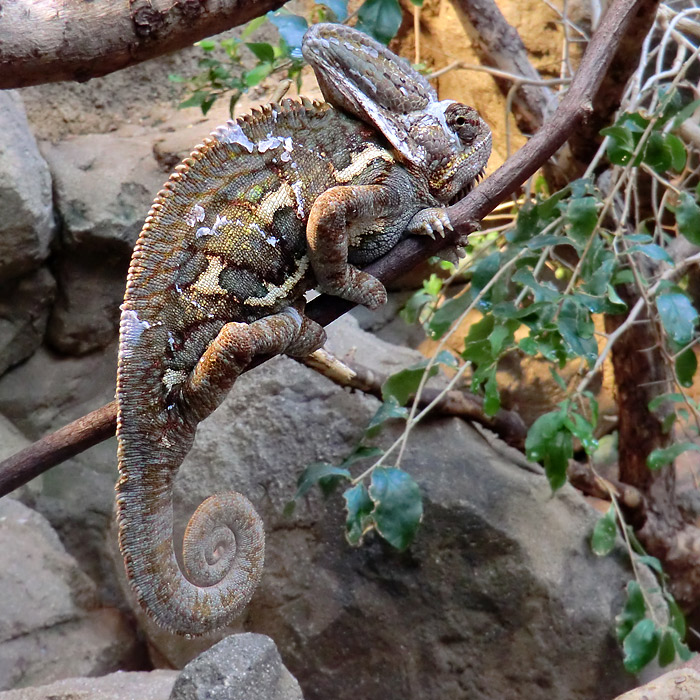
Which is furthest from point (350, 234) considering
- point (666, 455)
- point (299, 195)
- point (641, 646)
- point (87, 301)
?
point (87, 301)

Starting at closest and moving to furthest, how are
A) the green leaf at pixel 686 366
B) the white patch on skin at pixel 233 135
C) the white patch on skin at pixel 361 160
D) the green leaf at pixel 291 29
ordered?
the white patch on skin at pixel 233 135, the white patch on skin at pixel 361 160, the green leaf at pixel 291 29, the green leaf at pixel 686 366

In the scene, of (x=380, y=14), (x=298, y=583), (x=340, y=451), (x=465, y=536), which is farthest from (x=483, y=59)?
(x=298, y=583)

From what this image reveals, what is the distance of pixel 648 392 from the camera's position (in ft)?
9.25

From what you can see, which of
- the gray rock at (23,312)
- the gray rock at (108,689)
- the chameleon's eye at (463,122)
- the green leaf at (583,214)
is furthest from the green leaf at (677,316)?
the gray rock at (23,312)

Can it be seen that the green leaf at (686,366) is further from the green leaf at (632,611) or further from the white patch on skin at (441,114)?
the white patch on skin at (441,114)

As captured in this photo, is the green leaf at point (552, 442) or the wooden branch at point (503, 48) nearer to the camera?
the green leaf at point (552, 442)

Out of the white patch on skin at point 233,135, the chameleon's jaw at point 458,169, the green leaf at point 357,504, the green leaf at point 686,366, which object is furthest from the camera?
the green leaf at point 686,366

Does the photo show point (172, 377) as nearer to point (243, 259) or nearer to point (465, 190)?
point (243, 259)

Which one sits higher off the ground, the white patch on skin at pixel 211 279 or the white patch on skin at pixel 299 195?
the white patch on skin at pixel 299 195

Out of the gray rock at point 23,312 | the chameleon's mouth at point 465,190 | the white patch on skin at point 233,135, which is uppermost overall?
the white patch on skin at point 233,135

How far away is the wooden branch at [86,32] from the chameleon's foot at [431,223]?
1.77 feet

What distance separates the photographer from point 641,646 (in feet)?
7.23

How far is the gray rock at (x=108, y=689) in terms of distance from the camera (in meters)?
2.14

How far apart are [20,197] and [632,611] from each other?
244 centimetres
